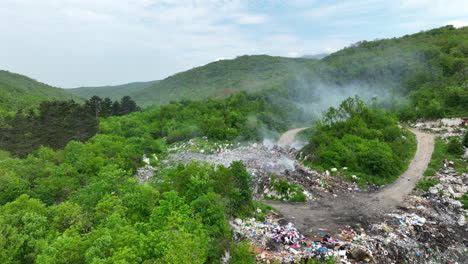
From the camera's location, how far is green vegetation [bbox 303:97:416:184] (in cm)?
2238

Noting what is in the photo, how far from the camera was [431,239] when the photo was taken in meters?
14.0

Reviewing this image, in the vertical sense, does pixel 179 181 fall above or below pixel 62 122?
below

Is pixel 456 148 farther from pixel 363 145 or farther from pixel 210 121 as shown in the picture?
→ pixel 210 121

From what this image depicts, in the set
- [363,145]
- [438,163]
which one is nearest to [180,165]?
[363,145]

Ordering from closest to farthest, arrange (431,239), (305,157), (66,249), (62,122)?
(66,249) → (431,239) → (305,157) → (62,122)

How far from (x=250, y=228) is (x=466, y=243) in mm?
12588

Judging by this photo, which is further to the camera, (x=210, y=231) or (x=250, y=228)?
(x=250, y=228)

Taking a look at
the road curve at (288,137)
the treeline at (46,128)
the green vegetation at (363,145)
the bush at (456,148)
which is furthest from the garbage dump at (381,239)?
the treeline at (46,128)

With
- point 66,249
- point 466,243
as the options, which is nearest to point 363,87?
point 466,243

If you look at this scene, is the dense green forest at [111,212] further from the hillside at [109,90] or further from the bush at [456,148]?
the hillside at [109,90]

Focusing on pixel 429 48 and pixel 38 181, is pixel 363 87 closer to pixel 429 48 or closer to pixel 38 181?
pixel 429 48

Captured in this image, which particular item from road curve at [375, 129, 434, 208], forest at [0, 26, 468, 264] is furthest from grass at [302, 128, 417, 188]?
road curve at [375, 129, 434, 208]

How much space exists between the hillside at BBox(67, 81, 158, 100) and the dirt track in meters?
127

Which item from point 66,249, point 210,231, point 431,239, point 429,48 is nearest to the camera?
point 66,249
